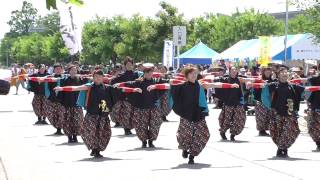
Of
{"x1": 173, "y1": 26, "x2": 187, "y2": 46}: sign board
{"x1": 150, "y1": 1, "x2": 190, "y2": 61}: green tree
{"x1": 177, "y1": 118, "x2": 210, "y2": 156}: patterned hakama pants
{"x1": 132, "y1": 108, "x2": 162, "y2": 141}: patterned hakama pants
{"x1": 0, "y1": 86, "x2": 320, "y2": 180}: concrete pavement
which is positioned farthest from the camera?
{"x1": 150, "y1": 1, "x2": 190, "y2": 61}: green tree

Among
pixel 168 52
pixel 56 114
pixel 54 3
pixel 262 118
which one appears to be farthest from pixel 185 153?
pixel 168 52

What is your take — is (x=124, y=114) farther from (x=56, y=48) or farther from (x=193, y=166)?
(x=56, y=48)

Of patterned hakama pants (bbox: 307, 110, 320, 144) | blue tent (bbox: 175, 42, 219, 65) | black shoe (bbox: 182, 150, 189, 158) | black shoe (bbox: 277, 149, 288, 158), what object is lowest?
black shoe (bbox: 277, 149, 288, 158)

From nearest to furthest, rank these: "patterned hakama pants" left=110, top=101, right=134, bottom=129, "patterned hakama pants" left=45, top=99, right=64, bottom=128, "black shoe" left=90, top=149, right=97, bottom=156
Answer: "black shoe" left=90, top=149, right=97, bottom=156, "patterned hakama pants" left=45, top=99, right=64, bottom=128, "patterned hakama pants" left=110, top=101, right=134, bottom=129

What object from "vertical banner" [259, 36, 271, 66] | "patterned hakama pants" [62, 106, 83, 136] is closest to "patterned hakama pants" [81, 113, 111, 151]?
"patterned hakama pants" [62, 106, 83, 136]

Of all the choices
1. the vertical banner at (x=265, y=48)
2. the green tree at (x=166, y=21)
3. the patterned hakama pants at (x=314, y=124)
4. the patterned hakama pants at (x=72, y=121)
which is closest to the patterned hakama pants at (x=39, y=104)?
the patterned hakama pants at (x=72, y=121)

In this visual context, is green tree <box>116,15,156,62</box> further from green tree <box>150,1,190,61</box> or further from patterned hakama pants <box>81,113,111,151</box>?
patterned hakama pants <box>81,113,111,151</box>

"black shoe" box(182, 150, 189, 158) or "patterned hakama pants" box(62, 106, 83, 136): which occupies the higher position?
"patterned hakama pants" box(62, 106, 83, 136)

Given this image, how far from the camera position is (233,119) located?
1655 cm

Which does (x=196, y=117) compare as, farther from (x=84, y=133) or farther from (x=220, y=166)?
(x=84, y=133)

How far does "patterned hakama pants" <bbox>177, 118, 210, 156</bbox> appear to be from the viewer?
1239 centimetres

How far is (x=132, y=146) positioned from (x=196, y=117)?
10.5ft

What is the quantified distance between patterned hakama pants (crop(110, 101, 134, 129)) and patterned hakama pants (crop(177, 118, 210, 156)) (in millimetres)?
4326

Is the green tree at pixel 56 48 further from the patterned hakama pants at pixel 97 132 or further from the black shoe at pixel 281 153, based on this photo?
the black shoe at pixel 281 153
